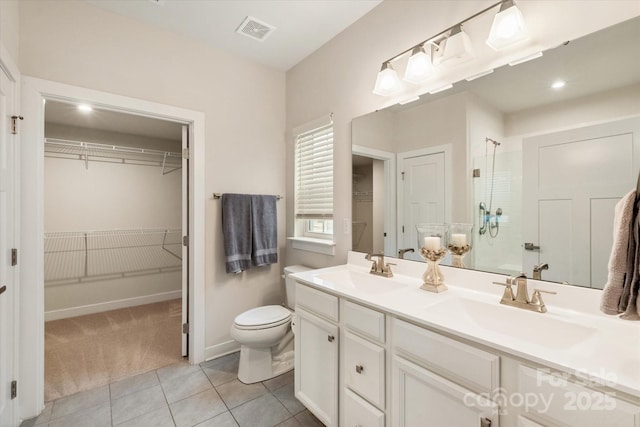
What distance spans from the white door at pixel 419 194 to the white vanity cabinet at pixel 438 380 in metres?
0.70

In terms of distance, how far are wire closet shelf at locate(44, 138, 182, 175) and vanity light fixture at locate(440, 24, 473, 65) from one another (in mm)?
3554

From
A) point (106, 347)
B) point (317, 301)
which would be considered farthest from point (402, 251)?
point (106, 347)

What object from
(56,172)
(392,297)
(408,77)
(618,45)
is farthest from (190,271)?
(618,45)

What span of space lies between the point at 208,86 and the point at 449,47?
186 cm

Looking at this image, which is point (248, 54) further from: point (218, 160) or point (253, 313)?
point (253, 313)

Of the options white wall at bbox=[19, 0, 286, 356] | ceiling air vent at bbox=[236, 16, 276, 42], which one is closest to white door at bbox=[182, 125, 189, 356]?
white wall at bbox=[19, 0, 286, 356]

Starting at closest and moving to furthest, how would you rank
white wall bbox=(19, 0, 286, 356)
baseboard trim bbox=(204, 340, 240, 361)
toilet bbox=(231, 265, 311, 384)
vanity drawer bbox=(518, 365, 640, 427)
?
vanity drawer bbox=(518, 365, 640, 427) → white wall bbox=(19, 0, 286, 356) → toilet bbox=(231, 265, 311, 384) → baseboard trim bbox=(204, 340, 240, 361)

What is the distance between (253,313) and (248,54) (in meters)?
2.22

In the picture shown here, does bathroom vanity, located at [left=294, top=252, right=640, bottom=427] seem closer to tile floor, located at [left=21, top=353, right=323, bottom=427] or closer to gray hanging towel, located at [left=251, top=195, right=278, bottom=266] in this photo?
tile floor, located at [left=21, top=353, right=323, bottom=427]

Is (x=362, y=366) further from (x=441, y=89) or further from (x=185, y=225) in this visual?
(x=185, y=225)

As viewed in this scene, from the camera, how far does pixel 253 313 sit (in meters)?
2.12

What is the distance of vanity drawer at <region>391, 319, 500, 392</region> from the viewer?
842 millimetres

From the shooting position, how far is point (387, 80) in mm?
1701

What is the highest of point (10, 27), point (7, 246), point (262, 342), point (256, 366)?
point (10, 27)
